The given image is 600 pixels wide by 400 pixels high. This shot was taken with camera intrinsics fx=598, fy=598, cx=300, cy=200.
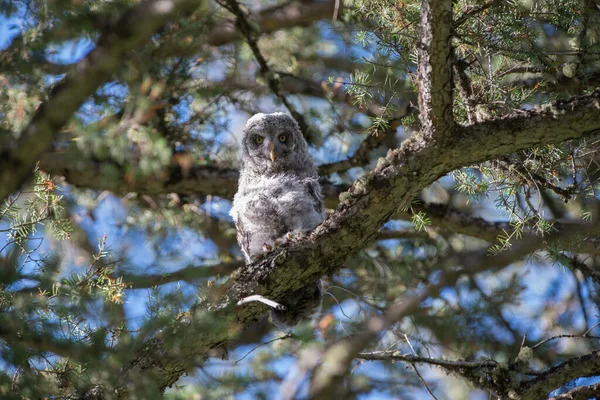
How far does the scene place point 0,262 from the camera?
105 inches

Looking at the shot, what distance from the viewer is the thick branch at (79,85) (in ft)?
5.74

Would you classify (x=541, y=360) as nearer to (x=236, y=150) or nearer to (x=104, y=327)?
(x=236, y=150)

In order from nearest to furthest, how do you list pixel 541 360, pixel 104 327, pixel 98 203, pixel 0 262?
1. pixel 104 327
2. pixel 0 262
3. pixel 541 360
4. pixel 98 203

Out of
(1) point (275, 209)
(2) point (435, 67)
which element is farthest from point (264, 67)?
(2) point (435, 67)

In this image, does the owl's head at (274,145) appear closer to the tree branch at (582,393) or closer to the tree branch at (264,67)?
the tree branch at (264,67)

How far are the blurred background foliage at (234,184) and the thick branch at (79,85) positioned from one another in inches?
4.8

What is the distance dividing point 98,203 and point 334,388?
3.10 m

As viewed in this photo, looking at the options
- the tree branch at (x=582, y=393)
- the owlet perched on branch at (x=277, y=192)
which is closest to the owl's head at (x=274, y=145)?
the owlet perched on branch at (x=277, y=192)

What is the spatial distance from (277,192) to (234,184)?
94 centimetres

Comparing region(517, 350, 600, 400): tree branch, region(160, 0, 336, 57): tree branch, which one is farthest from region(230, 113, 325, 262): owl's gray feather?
region(517, 350, 600, 400): tree branch

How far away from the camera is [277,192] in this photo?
3.80m

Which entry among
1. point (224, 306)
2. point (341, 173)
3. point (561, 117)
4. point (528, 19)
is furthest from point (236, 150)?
point (561, 117)

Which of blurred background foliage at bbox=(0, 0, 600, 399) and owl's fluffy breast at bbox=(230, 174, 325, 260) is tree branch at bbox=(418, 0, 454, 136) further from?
owl's fluffy breast at bbox=(230, 174, 325, 260)

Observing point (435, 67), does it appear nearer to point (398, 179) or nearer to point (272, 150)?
point (398, 179)
